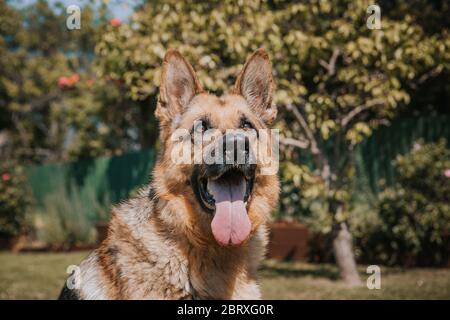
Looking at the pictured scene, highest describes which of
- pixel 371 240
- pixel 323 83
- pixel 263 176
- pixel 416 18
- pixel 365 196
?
pixel 416 18

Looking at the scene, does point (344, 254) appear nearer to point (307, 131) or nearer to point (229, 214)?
point (307, 131)

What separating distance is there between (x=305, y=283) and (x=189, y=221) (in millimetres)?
4752

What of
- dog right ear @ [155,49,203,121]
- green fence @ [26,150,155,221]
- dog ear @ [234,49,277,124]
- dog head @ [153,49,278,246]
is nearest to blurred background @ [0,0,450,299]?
green fence @ [26,150,155,221]

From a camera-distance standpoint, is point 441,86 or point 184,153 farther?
point 441,86

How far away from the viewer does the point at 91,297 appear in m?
3.69

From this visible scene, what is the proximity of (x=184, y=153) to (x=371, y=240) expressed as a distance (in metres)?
6.61

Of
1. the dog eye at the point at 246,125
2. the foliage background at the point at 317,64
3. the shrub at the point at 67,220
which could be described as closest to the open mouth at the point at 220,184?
the dog eye at the point at 246,125

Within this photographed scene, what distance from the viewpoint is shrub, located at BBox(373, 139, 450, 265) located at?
870cm

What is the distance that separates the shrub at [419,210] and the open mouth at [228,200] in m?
5.80

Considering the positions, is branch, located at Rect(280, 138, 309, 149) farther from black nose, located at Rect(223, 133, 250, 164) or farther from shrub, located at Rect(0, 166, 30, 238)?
shrub, located at Rect(0, 166, 30, 238)

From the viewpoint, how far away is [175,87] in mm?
4301

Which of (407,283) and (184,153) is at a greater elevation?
(184,153)
